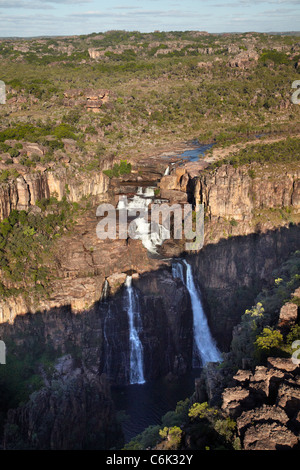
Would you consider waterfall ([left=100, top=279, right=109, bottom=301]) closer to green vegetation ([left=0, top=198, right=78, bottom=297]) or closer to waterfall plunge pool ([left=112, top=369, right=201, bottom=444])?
green vegetation ([left=0, top=198, right=78, bottom=297])

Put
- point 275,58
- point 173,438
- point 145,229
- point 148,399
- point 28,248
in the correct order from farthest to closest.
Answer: point 275,58 → point 145,229 → point 28,248 → point 148,399 → point 173,438

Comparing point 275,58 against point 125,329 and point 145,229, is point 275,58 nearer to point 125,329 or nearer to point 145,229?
point 145,229

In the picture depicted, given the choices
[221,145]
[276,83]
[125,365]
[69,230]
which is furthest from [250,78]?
[125,365]

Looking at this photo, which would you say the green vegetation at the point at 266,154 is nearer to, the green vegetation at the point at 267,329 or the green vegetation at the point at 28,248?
the green vegetation at the point at 267,329

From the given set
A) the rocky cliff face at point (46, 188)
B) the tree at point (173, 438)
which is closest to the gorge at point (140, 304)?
the rocky cliff face at point (46, 188)

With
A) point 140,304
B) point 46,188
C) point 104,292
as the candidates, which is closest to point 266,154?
point 140,304

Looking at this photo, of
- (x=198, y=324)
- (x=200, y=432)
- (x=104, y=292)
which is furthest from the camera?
(x=198, y=324)
